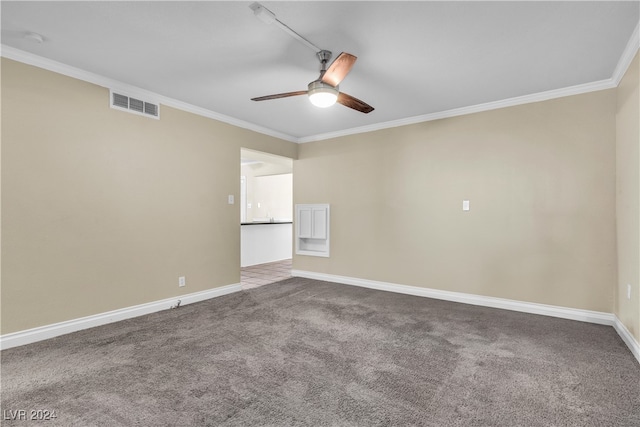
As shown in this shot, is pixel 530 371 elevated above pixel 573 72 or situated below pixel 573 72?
below

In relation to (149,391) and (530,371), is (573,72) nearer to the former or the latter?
(530,371)

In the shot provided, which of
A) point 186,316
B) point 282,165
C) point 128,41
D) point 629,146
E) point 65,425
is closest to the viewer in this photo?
point 65,425

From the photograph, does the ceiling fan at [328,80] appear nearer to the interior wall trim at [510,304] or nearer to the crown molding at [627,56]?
the crown molding at [627,56]

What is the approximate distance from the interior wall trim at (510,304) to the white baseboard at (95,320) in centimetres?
220

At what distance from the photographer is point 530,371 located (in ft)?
7.26

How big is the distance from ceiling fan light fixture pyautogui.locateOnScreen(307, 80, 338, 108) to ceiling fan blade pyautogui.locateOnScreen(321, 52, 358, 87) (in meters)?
0.04

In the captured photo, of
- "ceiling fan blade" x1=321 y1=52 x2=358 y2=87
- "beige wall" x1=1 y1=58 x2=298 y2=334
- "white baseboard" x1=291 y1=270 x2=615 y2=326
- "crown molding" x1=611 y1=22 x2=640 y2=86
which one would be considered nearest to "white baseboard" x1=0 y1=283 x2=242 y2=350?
"beige wall" x1=1 y1=58 x2=298 y2=334

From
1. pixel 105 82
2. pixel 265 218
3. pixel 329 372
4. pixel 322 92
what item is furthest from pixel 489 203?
pixel 265 218

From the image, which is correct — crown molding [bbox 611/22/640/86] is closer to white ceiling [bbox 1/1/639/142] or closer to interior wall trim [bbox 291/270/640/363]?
white ceiling [bbox 1/1/639/142]

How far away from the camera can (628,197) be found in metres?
2.69

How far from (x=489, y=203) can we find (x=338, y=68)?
2650 millimetres

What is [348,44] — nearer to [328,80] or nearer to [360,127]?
[328,80]

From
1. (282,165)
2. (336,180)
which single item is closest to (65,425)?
(336,180)

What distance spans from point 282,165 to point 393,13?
5.96 m
